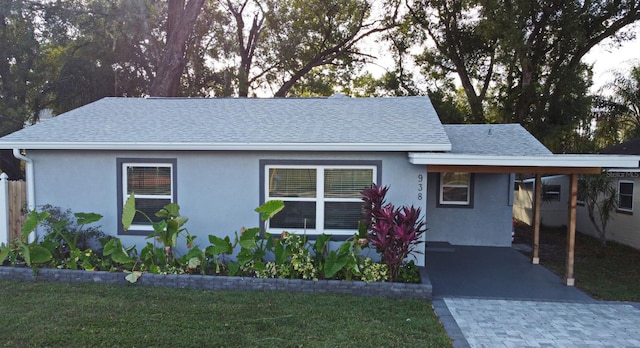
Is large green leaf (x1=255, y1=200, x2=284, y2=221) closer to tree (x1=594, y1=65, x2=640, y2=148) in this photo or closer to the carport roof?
the carport roof

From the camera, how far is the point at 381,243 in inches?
241

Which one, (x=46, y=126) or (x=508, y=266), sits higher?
(x=46, y=126)

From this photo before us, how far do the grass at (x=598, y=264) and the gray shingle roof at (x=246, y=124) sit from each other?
12.1 feet

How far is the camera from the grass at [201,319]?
445cm

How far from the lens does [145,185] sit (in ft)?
24.6

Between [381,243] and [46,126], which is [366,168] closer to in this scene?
[381,243]

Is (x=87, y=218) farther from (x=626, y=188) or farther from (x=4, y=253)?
(x=626, y=188)

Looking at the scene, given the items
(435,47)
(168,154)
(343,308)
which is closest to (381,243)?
(343,308)

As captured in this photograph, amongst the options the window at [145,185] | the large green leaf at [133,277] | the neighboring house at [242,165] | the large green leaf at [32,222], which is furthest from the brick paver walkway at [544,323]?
the large green leaf at [32,222]

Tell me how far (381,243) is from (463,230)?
5022 millimetres

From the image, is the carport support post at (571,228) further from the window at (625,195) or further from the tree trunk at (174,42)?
the tree trunk at (174,42)

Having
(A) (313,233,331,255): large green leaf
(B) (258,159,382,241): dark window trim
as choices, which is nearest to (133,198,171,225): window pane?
Answer: (B) (258,159,382,241): dark window trim

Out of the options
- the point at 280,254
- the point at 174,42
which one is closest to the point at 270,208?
the point at 280,254

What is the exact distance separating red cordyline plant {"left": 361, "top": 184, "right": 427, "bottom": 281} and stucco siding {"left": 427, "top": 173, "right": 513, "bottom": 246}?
4150 millimetres
